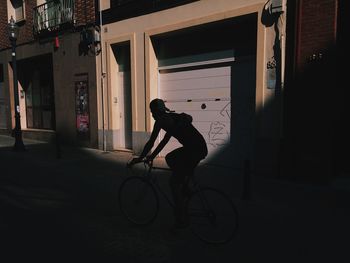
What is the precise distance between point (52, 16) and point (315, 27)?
36.2 feet

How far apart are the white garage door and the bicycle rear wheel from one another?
502 cm

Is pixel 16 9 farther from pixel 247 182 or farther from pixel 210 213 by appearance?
pixel 210 213

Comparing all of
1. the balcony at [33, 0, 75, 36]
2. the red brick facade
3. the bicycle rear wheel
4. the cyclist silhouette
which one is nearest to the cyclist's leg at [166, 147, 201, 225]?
the cyclist silhouette

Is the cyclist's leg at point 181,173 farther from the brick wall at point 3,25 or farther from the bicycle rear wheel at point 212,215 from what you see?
the brick wall at point 3,25

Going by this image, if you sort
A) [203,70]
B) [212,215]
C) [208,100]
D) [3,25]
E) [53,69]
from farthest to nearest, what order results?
[3,25] < [53,69] < [203,70] < [208,100] < [212,215]

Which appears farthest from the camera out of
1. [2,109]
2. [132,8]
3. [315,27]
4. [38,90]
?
[2,109]

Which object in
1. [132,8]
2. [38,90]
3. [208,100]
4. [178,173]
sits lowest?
[178,173]

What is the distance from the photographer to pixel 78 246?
4.62m

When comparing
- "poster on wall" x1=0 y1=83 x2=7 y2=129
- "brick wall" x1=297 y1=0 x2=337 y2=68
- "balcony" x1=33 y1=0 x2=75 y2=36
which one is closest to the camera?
"brick wall" x1=297 y1=0 x2=337 y2=68

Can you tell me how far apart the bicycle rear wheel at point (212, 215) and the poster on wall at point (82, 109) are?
9585 millimetres

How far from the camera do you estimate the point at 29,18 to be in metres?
16.0

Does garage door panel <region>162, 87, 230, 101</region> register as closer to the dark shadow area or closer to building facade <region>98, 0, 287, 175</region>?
building facade <region>98, 0, 287, 175</region>

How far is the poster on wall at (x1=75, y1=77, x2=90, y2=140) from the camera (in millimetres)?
13539

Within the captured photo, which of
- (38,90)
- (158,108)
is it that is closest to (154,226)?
(158,108)
